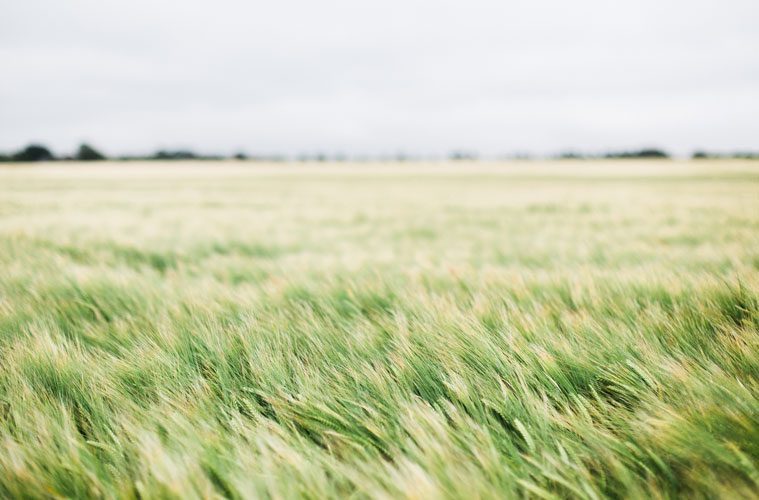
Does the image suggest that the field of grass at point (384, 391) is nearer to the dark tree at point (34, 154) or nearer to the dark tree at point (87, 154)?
the dark tree at point (87, 154)

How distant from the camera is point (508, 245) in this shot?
18.0ft

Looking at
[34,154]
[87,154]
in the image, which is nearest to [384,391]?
[87,154]

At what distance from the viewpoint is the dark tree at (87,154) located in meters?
62.5

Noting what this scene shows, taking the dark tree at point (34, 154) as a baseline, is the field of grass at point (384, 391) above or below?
below

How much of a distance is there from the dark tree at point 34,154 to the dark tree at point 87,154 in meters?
3.55

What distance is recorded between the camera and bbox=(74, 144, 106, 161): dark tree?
6253 cm

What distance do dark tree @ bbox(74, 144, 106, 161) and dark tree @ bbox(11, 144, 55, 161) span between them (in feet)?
11.6

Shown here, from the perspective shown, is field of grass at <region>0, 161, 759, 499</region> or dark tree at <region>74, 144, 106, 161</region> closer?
field of grass at <region>0, 161, 759, 499</region>

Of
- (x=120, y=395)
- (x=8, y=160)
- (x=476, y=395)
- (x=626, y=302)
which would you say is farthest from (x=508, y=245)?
(x=8, y=160)

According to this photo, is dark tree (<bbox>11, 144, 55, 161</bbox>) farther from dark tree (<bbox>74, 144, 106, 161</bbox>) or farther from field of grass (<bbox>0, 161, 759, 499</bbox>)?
field of grass (<bbox>0, 161, 759, 499</bbox>)

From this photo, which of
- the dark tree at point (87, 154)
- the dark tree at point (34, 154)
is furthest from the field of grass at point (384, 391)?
the dark tree at point (34, 154)

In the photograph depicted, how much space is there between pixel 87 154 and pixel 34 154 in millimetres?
7874

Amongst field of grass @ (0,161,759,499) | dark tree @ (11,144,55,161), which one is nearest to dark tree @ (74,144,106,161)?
dark tree @ (11,144,55,161)

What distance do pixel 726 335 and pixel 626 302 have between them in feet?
1.27
